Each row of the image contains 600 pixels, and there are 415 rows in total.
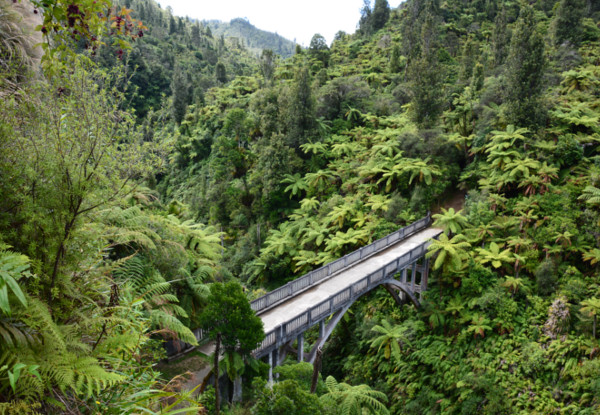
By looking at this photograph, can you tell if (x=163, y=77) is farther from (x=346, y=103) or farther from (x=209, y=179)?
(x=346, y=103)

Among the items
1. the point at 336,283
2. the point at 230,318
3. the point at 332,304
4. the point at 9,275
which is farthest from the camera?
the point at 336,283

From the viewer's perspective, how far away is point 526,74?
794 inches

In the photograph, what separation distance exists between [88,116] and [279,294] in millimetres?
11187

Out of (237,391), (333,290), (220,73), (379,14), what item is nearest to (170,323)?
(237,391)

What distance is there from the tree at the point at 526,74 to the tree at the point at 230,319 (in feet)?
64.5

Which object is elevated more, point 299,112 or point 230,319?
point 299,112

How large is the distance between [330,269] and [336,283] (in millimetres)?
1019

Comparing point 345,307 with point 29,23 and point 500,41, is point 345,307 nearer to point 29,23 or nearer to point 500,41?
point 29,23

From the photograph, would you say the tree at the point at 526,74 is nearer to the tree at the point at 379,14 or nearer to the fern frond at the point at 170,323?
the fern frond at the point at 170,323

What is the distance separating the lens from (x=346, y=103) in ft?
109

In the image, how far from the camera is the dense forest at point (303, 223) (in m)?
2.71

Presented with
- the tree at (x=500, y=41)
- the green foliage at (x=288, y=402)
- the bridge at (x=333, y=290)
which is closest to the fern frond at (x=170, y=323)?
the green foliage at (x=288, y=402)

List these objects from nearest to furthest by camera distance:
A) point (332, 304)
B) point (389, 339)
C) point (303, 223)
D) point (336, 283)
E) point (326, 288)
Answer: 1. point (332, 304)
2. point (326, 288)
3. point (336, 283)
4. point (389, 339)
5. point (303, 223)


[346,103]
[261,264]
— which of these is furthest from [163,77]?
[261,264]
